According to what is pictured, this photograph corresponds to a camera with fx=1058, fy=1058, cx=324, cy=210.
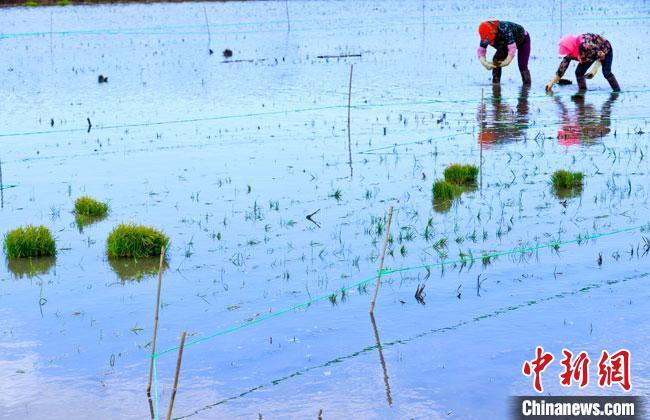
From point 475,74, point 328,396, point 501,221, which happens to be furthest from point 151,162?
point 475,74

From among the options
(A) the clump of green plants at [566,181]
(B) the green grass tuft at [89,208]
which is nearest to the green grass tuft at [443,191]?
(A) the clump of green plants at [566,181]

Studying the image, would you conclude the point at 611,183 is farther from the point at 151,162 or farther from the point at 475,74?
the point at 475,74

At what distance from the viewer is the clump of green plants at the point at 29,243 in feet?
28.9

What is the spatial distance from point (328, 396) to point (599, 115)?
424 inches

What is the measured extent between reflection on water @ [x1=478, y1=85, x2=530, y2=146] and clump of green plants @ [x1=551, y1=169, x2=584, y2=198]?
69.2 inches

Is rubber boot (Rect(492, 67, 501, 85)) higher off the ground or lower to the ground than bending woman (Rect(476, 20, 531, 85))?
lower

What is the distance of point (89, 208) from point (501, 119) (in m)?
7.19

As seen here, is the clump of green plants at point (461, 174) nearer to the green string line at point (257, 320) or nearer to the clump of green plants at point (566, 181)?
the clump of green plants at point (566, 181)

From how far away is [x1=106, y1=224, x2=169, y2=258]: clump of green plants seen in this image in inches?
343

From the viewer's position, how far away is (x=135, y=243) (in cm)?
873

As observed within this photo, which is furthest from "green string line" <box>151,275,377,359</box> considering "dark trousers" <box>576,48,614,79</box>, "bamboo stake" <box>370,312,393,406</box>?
"dark trousers" <box>576,48,614,79</box>

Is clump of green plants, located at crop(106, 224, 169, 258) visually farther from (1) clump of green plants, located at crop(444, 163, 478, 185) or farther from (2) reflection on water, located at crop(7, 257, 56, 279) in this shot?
(1) clump of green plants, located at crop(444, 163, 478, 185)

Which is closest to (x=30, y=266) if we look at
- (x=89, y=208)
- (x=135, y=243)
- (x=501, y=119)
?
(x=135, y=243)

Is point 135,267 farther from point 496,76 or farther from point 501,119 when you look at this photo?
point 496,76
